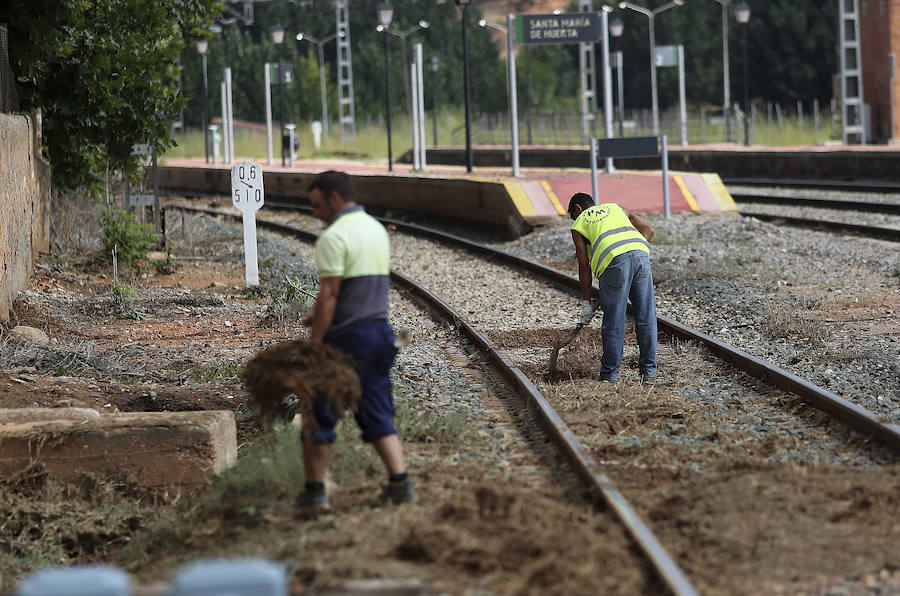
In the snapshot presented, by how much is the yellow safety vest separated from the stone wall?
560 cm

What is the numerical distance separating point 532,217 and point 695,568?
57.2ft

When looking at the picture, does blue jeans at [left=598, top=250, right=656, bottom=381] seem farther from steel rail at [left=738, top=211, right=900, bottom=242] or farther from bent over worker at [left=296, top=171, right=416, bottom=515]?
steel rail at [left=738, top=211, right=900, bottom=242]

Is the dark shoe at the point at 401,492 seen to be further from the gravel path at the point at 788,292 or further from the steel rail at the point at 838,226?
the steel rail at the point at 838,226

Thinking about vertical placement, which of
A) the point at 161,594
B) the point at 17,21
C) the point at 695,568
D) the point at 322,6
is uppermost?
the point at 322,6

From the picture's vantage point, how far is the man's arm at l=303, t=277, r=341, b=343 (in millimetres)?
6234

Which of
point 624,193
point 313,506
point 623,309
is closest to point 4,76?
point 623,309

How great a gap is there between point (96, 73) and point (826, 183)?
1892 cm

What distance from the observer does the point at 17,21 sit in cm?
1711

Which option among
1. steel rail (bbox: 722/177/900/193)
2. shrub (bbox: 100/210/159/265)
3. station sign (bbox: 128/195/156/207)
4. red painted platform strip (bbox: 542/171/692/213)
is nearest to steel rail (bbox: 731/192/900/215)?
steel rail (bbox: 722/177/900/193)

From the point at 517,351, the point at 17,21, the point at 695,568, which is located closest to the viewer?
the point at 695,568

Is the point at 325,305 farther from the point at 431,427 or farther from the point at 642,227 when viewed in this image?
the point at 642,227

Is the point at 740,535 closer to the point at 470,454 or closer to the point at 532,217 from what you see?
the point at 470,454

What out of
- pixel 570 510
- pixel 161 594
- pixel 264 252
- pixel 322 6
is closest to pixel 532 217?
pixel 264 252

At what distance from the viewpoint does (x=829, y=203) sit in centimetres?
2559
